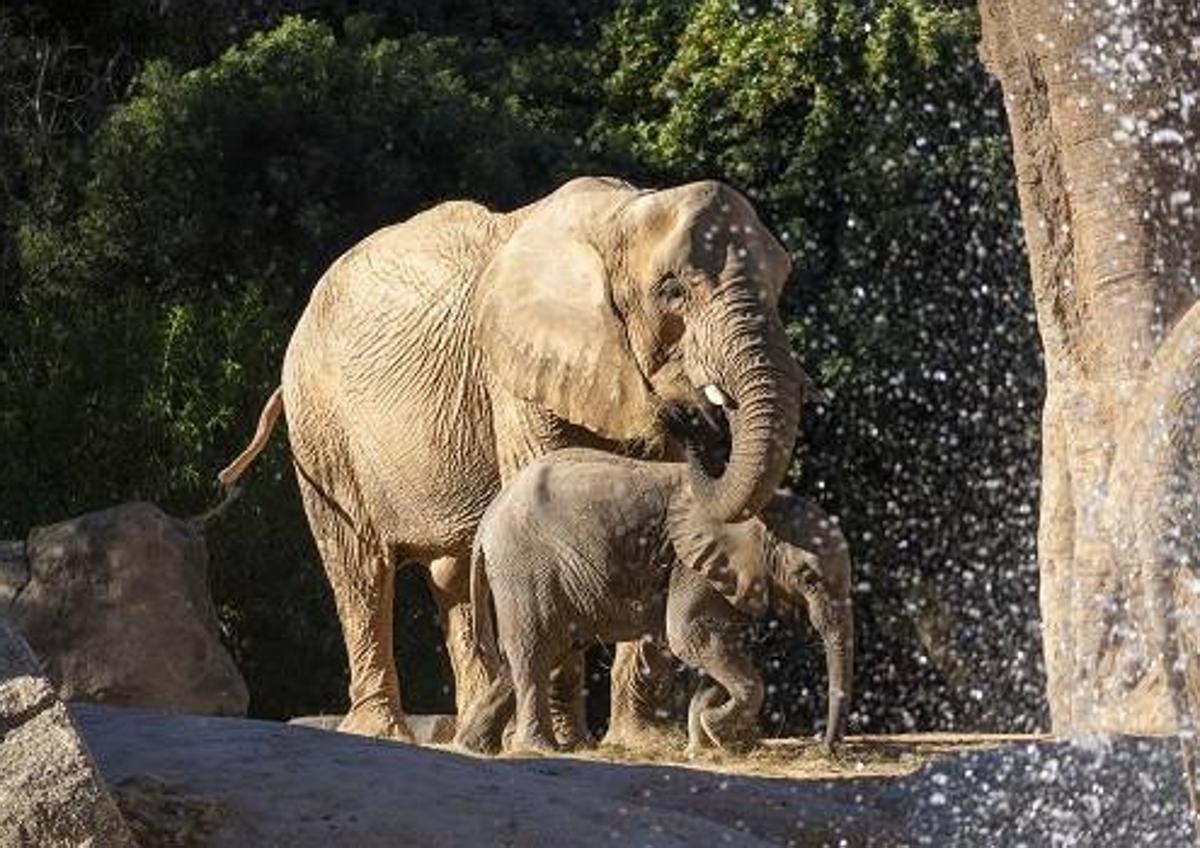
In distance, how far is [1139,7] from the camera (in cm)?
1052

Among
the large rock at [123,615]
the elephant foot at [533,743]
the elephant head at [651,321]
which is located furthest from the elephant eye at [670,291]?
the large rock at [123,615]

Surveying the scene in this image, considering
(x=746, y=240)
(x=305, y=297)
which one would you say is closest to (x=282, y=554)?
(x=305, y=297)

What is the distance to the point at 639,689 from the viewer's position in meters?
11.5

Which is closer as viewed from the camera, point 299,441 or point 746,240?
point 746,240

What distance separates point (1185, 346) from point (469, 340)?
6.03 metres

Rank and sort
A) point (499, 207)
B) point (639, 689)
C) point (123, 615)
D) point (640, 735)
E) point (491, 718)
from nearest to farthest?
point (491, 718) → point (640, 735) → point (639, 689) → point (123, 615) → point (499, 207)

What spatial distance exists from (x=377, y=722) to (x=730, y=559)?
10.1 feet

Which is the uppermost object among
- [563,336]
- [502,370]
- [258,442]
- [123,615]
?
[563,336]

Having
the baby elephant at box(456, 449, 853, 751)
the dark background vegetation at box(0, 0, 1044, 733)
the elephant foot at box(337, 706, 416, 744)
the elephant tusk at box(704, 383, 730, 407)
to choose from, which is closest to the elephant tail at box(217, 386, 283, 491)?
the elephant foot at box(337, 706, 416, 744)

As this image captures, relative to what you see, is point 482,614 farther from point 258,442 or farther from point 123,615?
point 123,615

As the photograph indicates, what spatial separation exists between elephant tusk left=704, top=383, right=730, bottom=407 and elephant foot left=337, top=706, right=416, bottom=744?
2925 millimetres

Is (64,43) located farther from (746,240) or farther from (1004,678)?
(746,240)

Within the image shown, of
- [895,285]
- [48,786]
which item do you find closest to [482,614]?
[48,786]

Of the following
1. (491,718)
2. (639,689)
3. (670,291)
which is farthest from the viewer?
(639,689)
